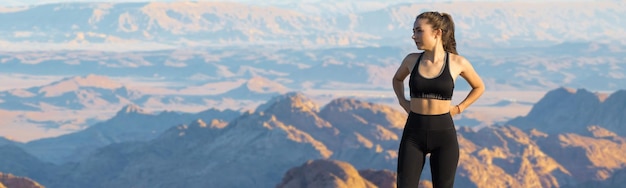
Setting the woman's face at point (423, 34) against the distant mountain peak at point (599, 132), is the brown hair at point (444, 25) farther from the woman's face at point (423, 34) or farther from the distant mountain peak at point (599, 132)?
the distant mountain peak at point (599, 132)

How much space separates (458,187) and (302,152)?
40.3 metres

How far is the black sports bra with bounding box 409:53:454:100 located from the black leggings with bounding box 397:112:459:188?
0.77ft

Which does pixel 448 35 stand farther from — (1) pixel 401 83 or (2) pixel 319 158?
(2) pixel 319 158

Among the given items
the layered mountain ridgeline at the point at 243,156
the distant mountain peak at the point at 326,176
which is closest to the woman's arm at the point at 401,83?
the distant mountain peak at the point at 326,176

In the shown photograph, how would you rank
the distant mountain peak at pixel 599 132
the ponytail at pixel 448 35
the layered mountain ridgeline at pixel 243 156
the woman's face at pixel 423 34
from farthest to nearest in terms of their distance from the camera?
1. the distant mountain peak at pixel 599 132
2. the layered mountain ridgeline at pixel 243 156
3. the ponytail at pixel 448 35
4. the woman's face at pixel 423 34

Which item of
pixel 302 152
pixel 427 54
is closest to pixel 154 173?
pixel 302 152

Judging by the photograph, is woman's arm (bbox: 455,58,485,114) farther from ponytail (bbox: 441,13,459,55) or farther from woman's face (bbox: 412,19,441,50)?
woman's face (bbox: 412,19,441,50)

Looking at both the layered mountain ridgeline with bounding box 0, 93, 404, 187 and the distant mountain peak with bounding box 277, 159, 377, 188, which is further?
the layered mountain ridgeline with bounding box 0, 93, 404, 187

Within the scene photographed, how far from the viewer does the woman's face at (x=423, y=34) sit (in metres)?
12.0

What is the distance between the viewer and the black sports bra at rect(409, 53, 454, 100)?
11906 millimetres

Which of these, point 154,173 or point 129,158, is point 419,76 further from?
point 129,158

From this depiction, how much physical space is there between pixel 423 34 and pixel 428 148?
3.58ft

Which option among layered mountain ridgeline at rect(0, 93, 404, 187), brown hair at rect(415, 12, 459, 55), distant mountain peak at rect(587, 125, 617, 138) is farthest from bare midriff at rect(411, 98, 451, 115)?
distant mountain peak at rect(587, 125, 617, 138)

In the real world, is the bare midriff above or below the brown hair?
below
